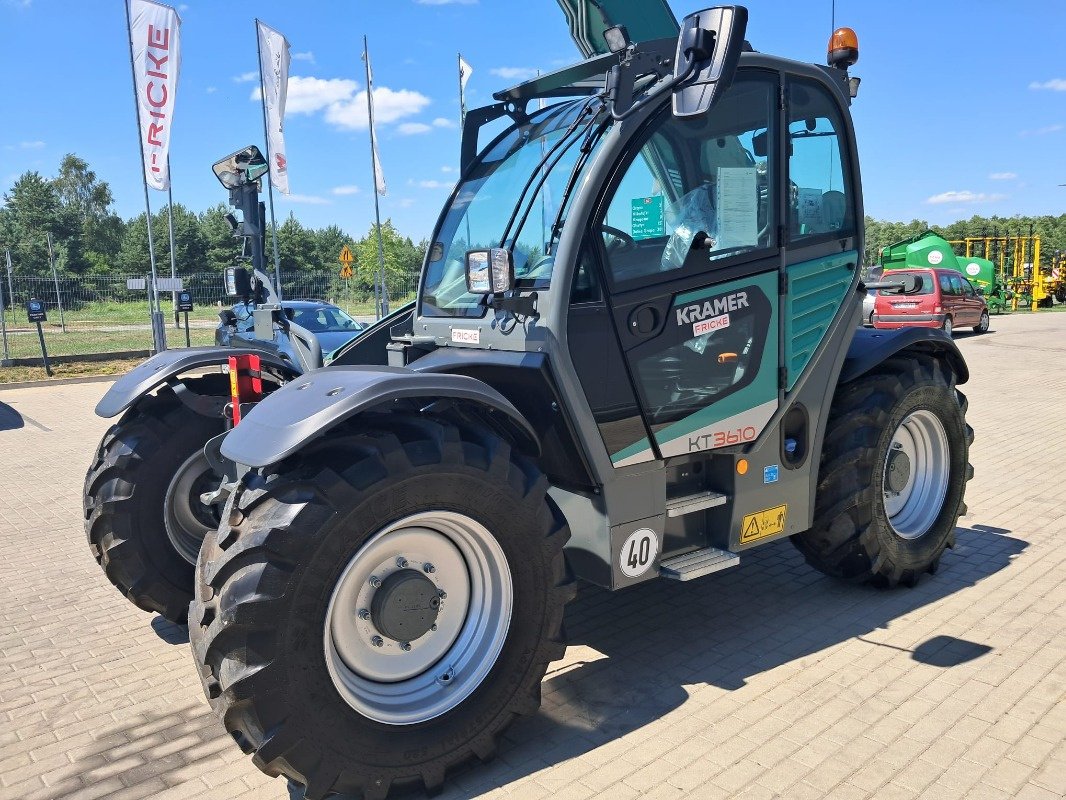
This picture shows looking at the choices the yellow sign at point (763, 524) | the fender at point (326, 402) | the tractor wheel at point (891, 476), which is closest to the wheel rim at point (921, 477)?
the tractor wheel at point (891, 476)

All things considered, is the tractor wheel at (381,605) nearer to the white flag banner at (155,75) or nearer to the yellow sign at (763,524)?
the yellow sign at (763,524)

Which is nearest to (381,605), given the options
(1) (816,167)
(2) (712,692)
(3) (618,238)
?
(2) (712,692)

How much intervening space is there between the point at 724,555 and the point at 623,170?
5.76ft

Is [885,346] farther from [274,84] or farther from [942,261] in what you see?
[942,261]

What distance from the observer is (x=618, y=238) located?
340 cm

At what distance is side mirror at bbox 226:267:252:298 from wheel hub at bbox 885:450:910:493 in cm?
393

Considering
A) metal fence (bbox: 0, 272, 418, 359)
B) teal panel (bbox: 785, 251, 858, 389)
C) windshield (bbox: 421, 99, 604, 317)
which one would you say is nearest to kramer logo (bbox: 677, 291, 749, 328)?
teal panel (bbox: 785, 251, 858, 389)

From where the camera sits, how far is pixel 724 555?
12.3 ft

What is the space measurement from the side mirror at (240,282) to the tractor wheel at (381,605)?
256cm

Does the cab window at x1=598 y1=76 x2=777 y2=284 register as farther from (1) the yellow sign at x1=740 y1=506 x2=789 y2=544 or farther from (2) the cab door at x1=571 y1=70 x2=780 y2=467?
(1) the yellow sign at x1=740 y1=506 x2=789 y2=544

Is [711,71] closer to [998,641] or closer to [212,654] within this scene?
[212,654]

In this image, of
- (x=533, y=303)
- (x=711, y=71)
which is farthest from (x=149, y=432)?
(x=711, y=71)

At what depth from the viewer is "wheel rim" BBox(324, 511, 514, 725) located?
2883 mm

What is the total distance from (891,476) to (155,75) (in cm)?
1661
